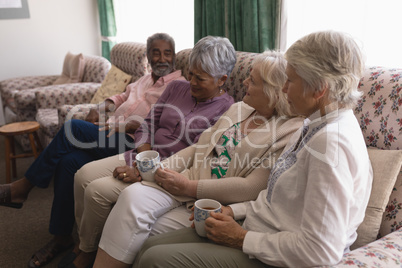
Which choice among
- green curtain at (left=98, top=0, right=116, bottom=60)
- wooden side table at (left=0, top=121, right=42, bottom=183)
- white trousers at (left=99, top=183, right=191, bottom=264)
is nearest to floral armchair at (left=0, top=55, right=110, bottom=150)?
wooden side table at (left=0, top=121, right=42, bottom=183)

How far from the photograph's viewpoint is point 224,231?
1058 millimetres

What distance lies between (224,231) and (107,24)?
4.12 meters

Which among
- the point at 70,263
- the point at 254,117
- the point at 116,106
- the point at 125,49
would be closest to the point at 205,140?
the point at 254,117

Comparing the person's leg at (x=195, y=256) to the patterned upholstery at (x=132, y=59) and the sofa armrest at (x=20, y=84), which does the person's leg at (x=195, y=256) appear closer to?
the patterned upholstery at (x=132, y=59)

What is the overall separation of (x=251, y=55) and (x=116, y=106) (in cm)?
116

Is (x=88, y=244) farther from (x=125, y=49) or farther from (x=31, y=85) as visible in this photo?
(x=31, y=85)

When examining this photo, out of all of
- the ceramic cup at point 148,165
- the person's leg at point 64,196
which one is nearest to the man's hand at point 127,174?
the ceramic cup at point 148,165

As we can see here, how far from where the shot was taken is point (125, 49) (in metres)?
3.12

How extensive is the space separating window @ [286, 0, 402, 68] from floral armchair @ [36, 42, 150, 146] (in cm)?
147

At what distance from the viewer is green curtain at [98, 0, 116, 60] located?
441cm

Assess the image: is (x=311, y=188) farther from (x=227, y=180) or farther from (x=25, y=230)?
(x=25, y=230)

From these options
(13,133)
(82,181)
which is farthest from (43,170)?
(13,133)

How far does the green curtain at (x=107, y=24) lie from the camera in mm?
4410

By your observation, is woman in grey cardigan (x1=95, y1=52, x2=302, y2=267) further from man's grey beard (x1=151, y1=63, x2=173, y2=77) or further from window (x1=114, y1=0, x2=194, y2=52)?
window (x1=114, y1=0, x2=194, y2=52)
